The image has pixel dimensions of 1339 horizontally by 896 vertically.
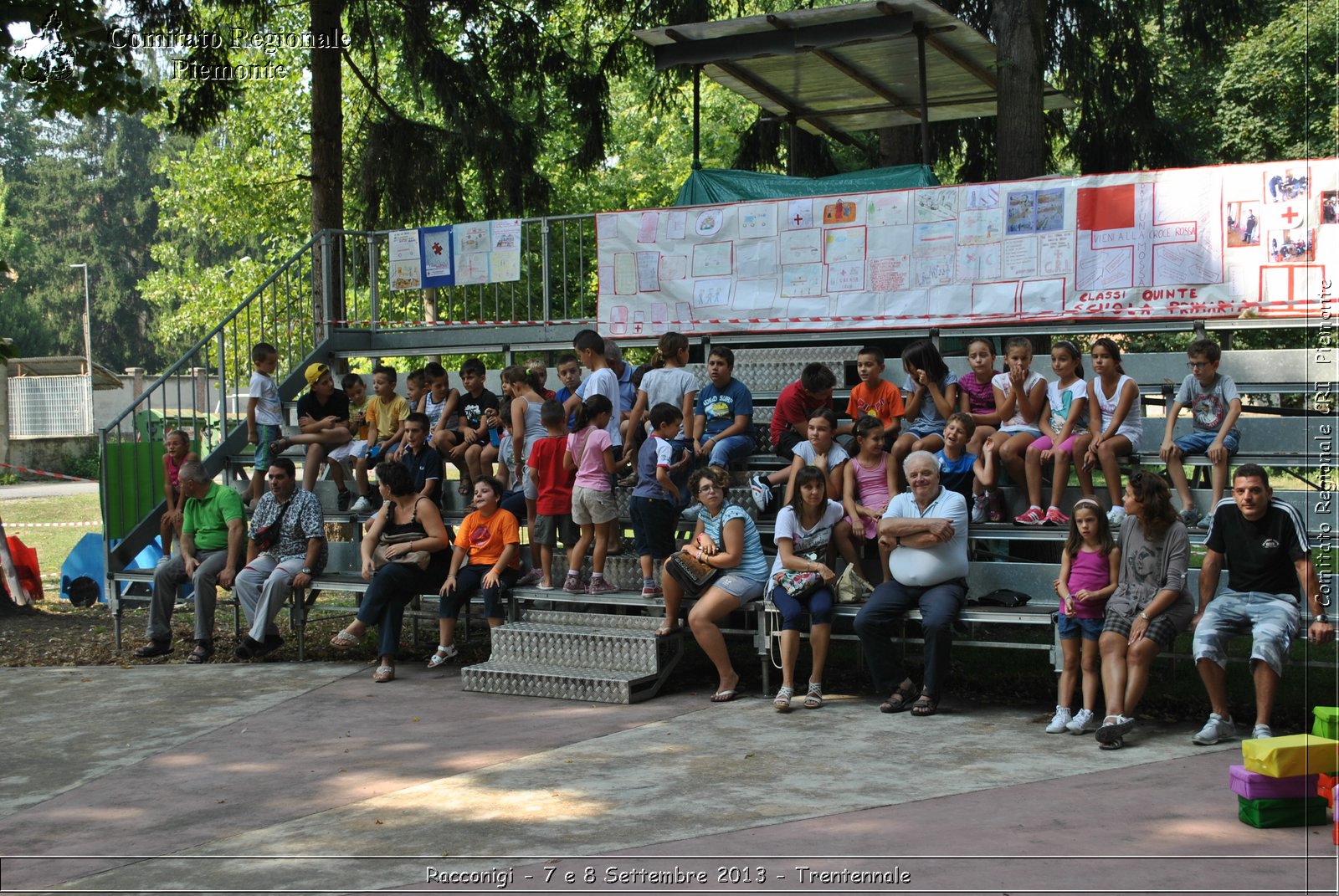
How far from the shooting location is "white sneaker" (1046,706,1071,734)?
23.8ft

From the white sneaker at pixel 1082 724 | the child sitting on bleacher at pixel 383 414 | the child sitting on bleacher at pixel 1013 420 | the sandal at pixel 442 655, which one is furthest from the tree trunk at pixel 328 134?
the white sneaker at pixel 1082 724

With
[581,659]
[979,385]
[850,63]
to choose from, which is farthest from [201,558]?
[850,63]

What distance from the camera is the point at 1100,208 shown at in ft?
32.2

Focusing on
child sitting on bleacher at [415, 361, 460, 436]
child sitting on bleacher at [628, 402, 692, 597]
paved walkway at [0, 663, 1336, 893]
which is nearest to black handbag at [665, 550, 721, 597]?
child sitting on bleacher at [628, 402, 692, 597]

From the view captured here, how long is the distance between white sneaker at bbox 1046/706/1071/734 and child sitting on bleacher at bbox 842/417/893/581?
1.70m

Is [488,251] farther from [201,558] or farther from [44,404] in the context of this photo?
[44,404]

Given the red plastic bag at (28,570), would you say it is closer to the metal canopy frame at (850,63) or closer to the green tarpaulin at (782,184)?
the green tarpaulin at (782,184)

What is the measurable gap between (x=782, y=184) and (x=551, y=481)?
14.2 feet

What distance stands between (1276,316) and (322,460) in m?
8.00

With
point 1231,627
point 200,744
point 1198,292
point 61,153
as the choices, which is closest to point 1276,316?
point 1198,292

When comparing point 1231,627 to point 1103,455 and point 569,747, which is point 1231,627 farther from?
point 569,747

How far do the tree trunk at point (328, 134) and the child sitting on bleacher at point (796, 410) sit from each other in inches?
243

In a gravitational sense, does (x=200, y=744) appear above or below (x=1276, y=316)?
below

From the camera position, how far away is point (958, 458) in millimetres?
8820
